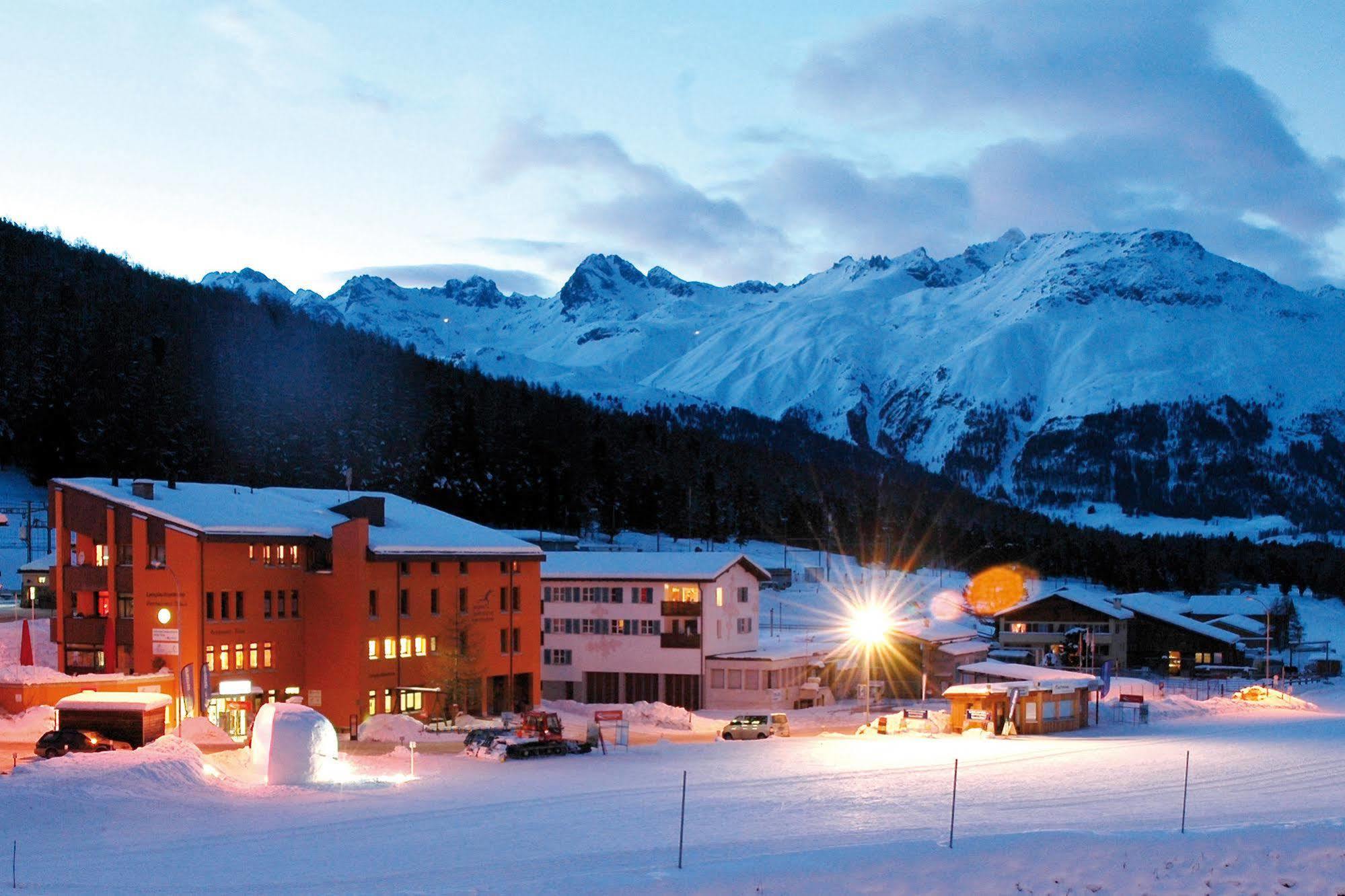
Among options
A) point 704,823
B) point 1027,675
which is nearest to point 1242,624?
point 1027,675

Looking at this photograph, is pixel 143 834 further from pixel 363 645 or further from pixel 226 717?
pixel 363 645

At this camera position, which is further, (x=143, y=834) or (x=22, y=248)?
(x=22, y=248)

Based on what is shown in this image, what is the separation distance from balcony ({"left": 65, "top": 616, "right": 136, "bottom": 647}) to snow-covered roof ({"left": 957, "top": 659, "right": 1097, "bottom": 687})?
1324 inches

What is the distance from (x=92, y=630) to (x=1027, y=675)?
37.3 metres

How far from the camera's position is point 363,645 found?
2032 inches

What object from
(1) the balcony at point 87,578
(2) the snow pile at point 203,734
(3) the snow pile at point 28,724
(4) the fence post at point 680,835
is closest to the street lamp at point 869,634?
(2) the snow pile at point 203,734

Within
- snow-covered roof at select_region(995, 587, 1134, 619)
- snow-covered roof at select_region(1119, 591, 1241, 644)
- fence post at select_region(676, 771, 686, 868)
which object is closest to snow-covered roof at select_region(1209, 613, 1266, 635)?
snow-covered roof at select_region(1119, 591, 1241, 644)

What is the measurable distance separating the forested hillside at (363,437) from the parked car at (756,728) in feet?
302

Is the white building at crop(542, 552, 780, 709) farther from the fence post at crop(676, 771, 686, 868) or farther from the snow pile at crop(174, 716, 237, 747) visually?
the fence post at crop(676, 771, 686, 868)

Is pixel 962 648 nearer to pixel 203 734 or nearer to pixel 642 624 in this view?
pixel 642 624

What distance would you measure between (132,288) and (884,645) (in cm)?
12577

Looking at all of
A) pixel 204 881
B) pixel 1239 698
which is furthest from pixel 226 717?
pixel 1239 698

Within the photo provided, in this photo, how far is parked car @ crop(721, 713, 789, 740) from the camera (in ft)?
159

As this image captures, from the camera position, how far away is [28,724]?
4300 centimetres
